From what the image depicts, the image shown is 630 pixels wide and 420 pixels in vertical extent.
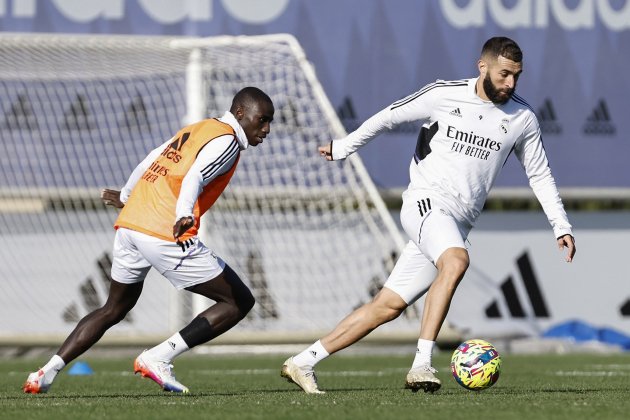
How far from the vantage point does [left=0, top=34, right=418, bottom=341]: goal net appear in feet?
45.3

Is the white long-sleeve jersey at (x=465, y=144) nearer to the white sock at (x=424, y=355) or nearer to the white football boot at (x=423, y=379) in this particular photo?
the white sock at (x=424, y=355)

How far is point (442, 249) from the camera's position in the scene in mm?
7273

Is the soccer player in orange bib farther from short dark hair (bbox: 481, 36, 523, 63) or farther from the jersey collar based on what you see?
short dark hair (bbox: 481, 36, 523, 63)

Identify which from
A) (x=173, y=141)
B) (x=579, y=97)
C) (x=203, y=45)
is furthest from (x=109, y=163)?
(x=173, y=141)

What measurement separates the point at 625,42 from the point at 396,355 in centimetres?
498

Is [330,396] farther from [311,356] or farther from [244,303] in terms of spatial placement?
[244,303]

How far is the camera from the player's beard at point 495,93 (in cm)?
747

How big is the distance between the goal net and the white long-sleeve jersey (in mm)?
5711

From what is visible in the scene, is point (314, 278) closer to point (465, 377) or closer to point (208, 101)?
point (208, 101)

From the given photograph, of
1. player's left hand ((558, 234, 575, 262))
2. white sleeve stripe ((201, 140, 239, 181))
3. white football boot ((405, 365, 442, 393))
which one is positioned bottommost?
white football boot ((405, 365, 442, 393))

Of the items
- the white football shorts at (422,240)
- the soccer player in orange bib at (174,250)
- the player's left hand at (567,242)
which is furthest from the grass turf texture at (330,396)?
the player's left hand at (567,242)

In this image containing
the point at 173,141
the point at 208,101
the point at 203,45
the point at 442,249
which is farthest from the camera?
the point at 208,101

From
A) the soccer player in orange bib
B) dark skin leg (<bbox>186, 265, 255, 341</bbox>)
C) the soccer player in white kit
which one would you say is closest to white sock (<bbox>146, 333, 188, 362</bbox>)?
the soccer player in orange bib

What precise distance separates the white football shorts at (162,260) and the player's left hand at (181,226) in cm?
60
